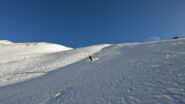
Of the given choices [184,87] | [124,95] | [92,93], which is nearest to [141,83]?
[124,95]

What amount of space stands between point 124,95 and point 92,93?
1.92 meters

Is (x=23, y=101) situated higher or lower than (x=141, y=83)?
lower

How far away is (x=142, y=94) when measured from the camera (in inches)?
206

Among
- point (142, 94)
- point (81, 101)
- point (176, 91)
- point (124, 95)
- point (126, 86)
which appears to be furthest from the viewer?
point (126, 86)

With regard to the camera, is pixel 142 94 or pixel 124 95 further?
pixel 124 95

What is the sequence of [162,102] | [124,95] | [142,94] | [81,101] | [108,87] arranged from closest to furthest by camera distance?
1. [162,102]
2. [142,94]
3. [124,95]
4. [81,101]
5. [108,87]

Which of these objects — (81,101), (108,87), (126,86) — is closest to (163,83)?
(126,86)

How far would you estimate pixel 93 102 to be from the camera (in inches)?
221

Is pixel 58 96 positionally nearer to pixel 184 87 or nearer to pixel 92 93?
pixel 92 93

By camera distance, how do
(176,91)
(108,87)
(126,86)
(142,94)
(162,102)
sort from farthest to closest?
(108,87), (126,86), (142,94), (176,91), (162,102)

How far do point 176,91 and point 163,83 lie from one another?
3.08ft

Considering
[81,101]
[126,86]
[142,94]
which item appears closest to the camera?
[142,94]

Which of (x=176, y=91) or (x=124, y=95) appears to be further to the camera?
(x=124, y=95)

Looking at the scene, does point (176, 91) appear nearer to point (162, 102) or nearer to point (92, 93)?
point (162, 102)
